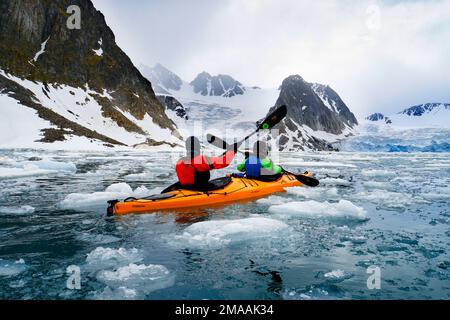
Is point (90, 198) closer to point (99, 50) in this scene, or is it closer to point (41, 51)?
point (41, 51)

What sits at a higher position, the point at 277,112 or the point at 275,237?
the point at 277,112

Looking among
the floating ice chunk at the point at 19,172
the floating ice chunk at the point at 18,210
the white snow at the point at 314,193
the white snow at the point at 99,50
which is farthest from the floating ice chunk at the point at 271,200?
the white snow at the point at 99,50

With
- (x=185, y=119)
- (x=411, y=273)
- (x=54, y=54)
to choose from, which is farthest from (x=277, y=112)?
(x=185, y=119)

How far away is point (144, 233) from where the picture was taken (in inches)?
272

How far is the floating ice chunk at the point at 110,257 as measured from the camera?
16.8 ft

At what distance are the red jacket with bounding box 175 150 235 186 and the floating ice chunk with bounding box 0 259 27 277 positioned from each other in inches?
192

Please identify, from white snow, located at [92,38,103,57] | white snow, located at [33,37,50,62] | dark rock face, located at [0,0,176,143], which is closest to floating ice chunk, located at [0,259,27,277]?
dark rock face, located at [0,0,176,143]

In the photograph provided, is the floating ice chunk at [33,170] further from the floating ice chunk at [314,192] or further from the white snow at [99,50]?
the white snow at [99,50]

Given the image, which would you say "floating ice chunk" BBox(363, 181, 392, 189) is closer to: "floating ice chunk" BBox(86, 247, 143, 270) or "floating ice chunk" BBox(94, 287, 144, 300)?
"floating ice chunk" BBox(86, 247, 143, 270)

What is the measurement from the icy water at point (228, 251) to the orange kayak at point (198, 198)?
1.20 feet

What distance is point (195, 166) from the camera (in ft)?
31.2

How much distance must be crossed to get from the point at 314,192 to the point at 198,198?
4308mm
